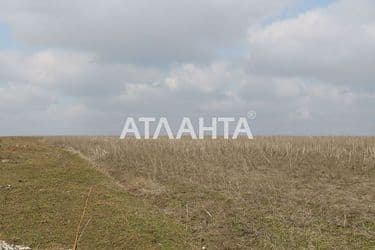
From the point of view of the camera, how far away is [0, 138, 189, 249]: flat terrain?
46.3ft

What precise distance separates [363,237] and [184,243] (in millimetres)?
4663

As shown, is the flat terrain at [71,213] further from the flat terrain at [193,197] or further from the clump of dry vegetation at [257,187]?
the clump of dry vegetation at [257,187]

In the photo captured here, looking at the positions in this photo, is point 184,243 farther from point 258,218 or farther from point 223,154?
point 223,154

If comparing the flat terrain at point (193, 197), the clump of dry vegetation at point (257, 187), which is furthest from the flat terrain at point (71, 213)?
the clump of dry vegetation at point (257, 187)

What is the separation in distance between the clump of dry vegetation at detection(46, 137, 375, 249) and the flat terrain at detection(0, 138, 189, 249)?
0.79m

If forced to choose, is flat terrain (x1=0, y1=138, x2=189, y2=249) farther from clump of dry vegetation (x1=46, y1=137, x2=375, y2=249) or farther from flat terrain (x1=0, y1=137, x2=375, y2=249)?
clump of dry vegetation (x1=46, y1=137, x2=375, y2=249)

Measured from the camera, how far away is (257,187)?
18.5 meters

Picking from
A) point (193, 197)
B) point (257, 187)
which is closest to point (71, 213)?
point (193, 197)

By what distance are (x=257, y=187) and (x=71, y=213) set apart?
20.6ft

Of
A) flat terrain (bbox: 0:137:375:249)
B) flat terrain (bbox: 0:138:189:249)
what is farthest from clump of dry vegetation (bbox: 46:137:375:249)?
flat terrain (bbox: 0:138:189:249)

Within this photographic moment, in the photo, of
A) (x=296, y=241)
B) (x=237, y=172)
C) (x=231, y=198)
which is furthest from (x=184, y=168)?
(x=296, y=241)

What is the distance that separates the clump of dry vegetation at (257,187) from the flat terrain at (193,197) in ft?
0.10

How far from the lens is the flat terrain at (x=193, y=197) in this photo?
47.0ft

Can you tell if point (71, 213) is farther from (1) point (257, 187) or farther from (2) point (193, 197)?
(1) point (257, 187)
